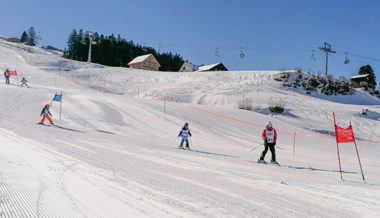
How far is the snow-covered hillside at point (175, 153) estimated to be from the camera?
402 cm

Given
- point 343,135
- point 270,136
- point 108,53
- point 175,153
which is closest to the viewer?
point 343,135

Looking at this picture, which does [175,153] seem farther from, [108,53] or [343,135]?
[108,53]

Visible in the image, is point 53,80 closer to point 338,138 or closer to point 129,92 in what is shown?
point 129,92

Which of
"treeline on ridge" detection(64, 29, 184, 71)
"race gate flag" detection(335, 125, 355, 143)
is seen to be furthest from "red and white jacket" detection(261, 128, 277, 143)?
"treeline on ridge" detection(64, 29, 184, 71)

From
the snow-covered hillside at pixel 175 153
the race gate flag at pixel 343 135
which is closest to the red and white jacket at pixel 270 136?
the snow-covered hillside at pixel 175 153

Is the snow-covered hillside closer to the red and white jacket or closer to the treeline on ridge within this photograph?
the red and white jacket

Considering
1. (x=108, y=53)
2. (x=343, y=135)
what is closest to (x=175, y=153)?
(x=343, y=135)

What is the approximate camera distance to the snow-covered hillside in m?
4.02

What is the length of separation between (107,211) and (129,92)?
36.9 m

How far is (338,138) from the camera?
8.79m

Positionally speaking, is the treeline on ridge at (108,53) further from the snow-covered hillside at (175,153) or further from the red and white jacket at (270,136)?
the red and white jacket at (270,136)

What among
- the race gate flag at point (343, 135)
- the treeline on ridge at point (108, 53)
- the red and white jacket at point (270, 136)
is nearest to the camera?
the race gate flag at point (343, 135)

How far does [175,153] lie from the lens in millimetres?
10703

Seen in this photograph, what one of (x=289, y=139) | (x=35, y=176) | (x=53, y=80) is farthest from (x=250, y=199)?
(x=53, y=80)
